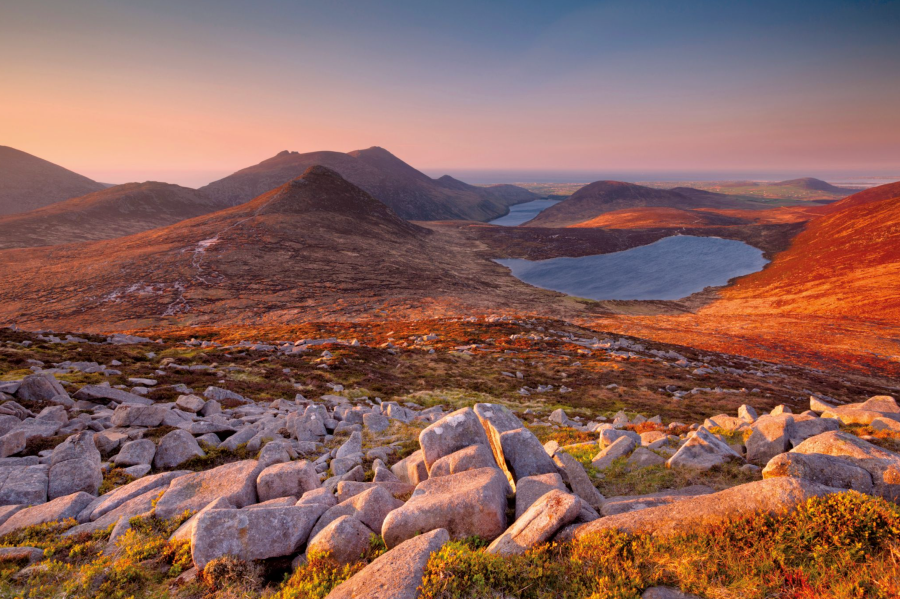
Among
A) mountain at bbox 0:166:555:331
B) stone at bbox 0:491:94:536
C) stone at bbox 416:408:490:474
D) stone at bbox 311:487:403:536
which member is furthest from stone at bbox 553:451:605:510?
mountain at bbox 0:166:555:331

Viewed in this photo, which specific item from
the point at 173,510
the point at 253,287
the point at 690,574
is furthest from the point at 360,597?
the point at 253,287

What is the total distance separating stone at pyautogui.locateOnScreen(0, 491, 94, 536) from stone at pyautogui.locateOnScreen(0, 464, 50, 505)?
2.61 feet

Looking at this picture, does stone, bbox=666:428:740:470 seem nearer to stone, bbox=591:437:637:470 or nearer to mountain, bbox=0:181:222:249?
stone, bbox=591:437:637:470

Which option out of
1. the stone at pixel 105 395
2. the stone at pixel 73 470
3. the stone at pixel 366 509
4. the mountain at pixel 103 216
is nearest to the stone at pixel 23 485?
the stone at pixel 73 470

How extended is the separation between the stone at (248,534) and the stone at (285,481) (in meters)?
1.96

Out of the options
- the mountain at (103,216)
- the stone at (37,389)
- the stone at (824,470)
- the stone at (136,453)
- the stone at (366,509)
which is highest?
the mountain at (103,216)

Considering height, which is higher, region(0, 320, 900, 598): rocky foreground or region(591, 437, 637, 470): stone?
region(0, 320, 900, 598): rocky foreground

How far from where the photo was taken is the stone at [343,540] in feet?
23.4

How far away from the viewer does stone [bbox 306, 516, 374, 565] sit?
7.14 meters

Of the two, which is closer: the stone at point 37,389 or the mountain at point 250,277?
the stone at point 37,389

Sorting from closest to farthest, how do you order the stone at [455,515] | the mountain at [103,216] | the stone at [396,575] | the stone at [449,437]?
the stone at [396,575] < the stone at [455,515] < the stone at [449,437] < the mountain at [103,216]

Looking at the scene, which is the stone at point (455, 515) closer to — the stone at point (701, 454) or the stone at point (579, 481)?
the stone at point (579, 481)

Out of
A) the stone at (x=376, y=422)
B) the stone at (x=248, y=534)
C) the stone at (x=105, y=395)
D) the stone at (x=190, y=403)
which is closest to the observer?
the stone at (x=248, y=534)

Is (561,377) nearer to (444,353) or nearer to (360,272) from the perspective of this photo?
(444,353)
